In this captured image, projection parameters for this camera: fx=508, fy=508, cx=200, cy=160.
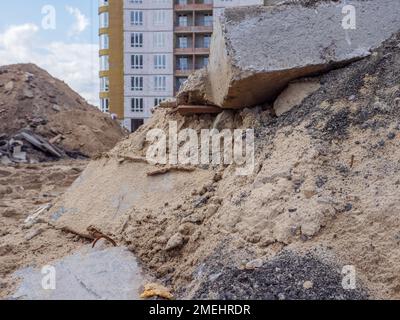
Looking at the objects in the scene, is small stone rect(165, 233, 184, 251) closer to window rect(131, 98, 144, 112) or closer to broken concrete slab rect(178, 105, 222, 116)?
broken concrete slab rect(178, 105, 222, 116)

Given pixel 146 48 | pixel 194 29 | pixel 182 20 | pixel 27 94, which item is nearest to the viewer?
pixel 27 94

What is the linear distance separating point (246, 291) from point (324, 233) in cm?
64

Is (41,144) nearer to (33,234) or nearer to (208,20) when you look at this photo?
(33,234)

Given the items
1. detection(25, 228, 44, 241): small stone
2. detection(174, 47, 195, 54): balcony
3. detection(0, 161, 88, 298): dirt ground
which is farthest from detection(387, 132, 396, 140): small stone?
detection(174, 47, 195, 54): balcony

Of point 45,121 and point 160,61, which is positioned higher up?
point 160,61

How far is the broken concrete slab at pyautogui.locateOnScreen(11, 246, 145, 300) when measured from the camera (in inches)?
133

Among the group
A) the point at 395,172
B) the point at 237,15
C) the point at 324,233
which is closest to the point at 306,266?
the point at 324,233

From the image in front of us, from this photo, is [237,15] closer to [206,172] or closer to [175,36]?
[206,172]

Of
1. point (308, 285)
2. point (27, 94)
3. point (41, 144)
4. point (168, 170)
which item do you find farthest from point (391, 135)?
point (27, 94)

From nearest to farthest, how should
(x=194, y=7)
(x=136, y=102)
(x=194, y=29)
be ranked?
(x=194, y=29) → (x=194, y=7) → (x=136, y=102)

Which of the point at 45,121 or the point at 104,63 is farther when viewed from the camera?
the point at 104,63

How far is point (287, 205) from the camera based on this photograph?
338 cm

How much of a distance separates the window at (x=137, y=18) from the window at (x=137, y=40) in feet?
1.93

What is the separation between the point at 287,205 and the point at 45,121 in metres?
15.6
